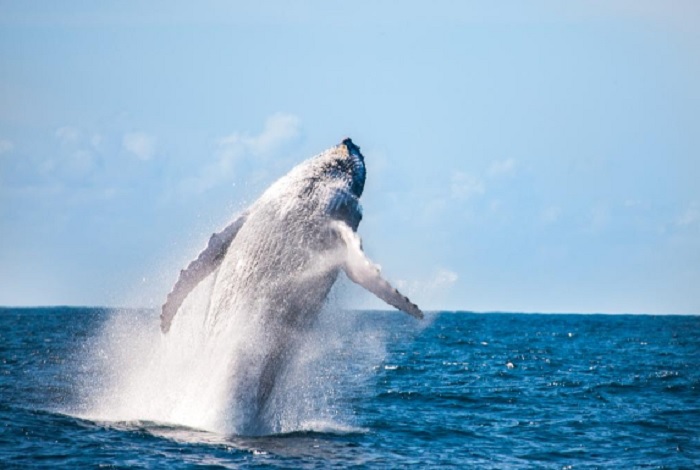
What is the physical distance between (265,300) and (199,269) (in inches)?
39.9

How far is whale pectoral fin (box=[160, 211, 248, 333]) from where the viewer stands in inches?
486

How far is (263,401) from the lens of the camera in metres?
12.2

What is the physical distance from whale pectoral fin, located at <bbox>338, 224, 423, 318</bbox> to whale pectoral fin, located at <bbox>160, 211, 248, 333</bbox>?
1550 mm

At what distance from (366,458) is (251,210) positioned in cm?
348

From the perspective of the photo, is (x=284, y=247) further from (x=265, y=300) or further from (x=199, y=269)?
(x=199, y=269)

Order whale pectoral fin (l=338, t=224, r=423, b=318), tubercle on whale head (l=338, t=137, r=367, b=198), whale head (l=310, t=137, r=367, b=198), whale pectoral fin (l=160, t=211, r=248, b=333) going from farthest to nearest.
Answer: tubercle on whale head (l=338, t=137, r=367, b=198)
whale head (l=310, t=137, r=367, b=198)
whale pectoral fin (l=160, t=211, r=248, b=333)
whale pectoral fin (l=338, t=224, r=423, b=318)

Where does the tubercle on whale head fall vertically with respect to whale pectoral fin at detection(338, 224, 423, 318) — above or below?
above

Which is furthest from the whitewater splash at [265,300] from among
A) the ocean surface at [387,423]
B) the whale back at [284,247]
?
the ocean surface at [387,423]

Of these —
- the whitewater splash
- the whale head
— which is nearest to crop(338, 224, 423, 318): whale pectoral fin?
the whitewater splash

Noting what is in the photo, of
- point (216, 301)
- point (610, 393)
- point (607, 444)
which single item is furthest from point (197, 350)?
point (610, 393)

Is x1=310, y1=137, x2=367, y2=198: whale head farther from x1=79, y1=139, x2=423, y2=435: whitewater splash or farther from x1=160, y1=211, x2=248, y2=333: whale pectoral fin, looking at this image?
x1=160, y1=211, x2=248, y2=333: whale pectoral fin

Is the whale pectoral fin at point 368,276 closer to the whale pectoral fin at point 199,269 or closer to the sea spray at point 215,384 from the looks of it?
the sea spray at point 215,384

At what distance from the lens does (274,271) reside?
39.7 feet

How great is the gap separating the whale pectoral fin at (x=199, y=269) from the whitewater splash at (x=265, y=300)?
13mm
